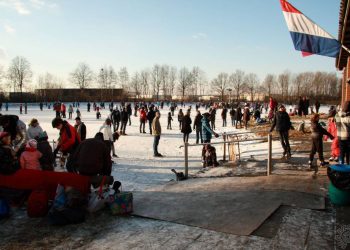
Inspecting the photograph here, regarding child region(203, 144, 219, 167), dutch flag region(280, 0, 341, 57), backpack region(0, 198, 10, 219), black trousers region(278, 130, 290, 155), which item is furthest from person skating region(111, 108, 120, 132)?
backpack region(0, 198, 10, 219)

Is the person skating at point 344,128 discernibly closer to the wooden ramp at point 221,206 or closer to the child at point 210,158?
the wooden ramp at point 221,206

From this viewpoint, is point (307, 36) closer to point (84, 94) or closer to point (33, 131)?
point (33, 131)

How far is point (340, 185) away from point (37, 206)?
4726 millimetres

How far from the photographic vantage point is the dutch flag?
7.80m

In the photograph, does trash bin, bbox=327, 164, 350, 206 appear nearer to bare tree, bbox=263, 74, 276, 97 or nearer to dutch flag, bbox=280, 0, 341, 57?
dutch flag, bbox=280, 0, 341, 57

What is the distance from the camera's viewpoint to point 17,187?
559 centimetres

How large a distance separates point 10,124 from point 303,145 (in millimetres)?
10526

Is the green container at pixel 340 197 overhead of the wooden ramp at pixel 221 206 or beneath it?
overhead

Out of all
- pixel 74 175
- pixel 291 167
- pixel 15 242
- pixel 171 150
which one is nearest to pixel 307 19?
pixel 291 167

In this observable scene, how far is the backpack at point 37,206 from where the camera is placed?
5234 millimetres

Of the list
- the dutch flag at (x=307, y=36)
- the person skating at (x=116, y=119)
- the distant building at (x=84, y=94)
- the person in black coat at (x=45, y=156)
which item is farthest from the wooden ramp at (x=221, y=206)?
the distant building at (x=84, y=94)

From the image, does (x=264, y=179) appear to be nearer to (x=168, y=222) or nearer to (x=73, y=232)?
(x=168, y=222)

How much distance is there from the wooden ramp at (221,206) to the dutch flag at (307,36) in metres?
3.80

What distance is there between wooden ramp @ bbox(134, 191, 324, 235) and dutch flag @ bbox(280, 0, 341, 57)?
12.5 ft
